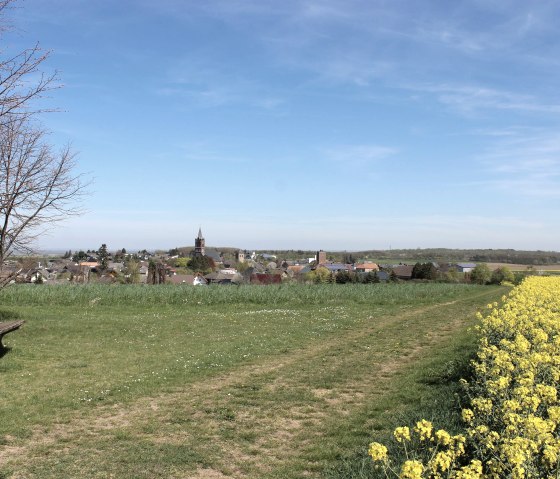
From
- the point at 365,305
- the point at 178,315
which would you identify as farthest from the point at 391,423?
the point at 365,305

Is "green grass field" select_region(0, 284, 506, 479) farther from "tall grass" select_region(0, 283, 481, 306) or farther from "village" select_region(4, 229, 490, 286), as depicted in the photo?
"tall grass" select_region(0, 283, 481, 306)

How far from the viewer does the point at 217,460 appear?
18.9ft

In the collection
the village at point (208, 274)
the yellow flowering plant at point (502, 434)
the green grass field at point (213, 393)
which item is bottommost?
the village at point (208, 274)

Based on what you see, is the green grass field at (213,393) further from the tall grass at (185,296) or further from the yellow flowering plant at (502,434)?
the tall grass at (185,296)

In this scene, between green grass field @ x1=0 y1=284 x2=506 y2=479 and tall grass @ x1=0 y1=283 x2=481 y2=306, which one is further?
tall grass @ x1=0 y1=283 x2=481 y2=306

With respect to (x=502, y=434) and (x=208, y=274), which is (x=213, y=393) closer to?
(x=502, y=434)

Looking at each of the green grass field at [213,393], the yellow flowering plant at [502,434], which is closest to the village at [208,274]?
the green grass field at [213,393]

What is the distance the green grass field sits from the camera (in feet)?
18.9

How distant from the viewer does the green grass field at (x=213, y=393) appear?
576 cm

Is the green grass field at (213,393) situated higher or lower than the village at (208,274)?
higher

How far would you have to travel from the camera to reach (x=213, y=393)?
877cm

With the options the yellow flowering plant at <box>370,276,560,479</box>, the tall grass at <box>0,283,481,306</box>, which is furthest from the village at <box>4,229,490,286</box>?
the yellow flowering plant at <box>370,276,560,479</box>

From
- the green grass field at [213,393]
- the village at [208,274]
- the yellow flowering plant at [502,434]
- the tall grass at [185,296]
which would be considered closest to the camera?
the yellow flowering plant at [502,434]

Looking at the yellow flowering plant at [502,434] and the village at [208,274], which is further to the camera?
the village at [208,274]
